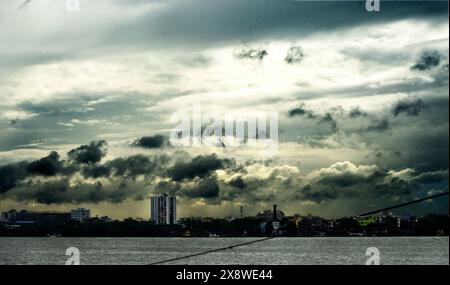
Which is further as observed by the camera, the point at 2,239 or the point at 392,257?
the point at 2,239

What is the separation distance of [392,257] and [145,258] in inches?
1221
